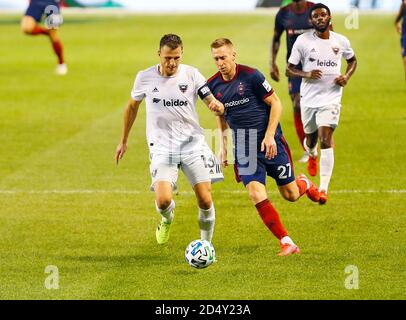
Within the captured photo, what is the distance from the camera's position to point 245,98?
14.3m

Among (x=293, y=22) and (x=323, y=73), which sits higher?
(x=323, y=73)

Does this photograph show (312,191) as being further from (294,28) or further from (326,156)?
(294,28)

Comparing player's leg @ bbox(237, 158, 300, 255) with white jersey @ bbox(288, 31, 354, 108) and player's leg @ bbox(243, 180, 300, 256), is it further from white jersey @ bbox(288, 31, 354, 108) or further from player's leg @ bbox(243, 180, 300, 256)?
white jersey @ bbox(288, 31, 354, 108)

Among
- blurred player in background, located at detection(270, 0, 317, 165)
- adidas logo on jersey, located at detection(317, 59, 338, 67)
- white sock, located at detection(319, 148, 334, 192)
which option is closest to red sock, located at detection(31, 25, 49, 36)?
blurred player in background, located at detection(270, 0, 317, 165)

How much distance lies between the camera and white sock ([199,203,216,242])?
14.0 metres

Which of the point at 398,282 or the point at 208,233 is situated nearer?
the point at 398,282

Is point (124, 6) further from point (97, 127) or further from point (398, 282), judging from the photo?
point (398, 282)

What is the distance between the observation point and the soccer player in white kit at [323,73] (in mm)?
17391

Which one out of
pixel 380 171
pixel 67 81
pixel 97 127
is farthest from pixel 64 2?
pixel 380 171

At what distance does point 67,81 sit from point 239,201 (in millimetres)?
16298

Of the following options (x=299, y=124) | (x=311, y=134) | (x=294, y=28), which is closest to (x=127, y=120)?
(x=311, y=134)

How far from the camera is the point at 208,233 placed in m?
14.1

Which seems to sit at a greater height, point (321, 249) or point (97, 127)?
point (321, 249)

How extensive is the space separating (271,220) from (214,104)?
1.52m
